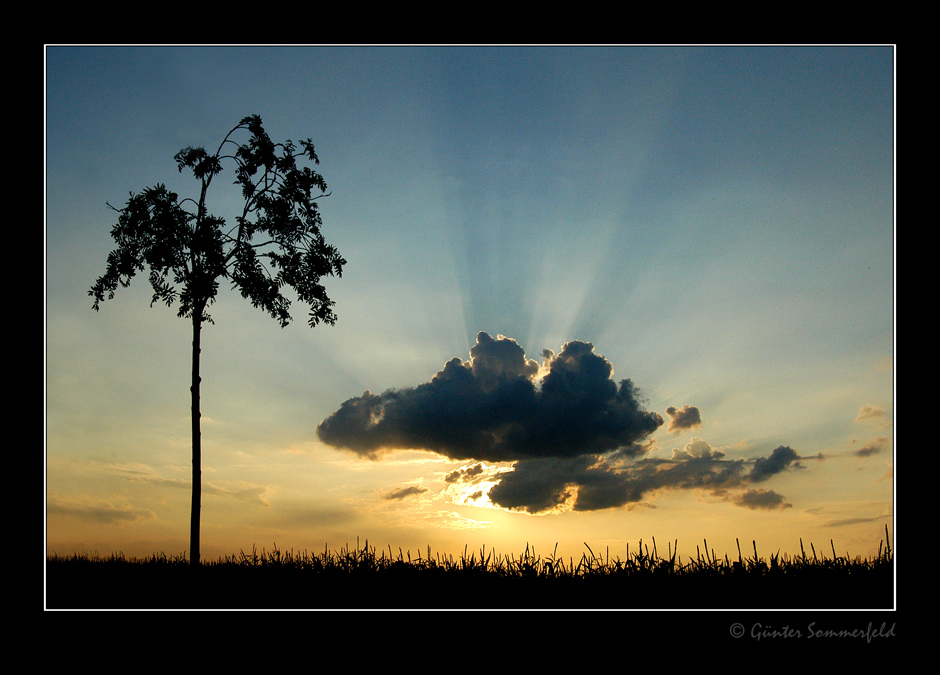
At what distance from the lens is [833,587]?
1301 cm

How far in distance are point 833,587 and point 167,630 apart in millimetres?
13598

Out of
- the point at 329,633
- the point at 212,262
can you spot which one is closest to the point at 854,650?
the point at 329,633

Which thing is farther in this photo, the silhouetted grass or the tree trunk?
the tree trunk

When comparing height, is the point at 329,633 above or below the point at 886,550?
below

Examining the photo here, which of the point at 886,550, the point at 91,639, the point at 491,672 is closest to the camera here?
the point at 491,672

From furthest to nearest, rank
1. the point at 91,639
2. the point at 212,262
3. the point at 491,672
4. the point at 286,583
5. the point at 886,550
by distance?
the point at 212,262 < the point at 286,583 < the point at 886,550 < the point at 91,639 < the point at 491,672

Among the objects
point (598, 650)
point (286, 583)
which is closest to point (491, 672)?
point (598, 650)

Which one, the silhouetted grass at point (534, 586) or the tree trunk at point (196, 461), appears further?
the tree trunk at point (196, 461)

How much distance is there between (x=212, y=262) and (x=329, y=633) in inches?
483

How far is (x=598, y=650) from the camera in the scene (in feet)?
39.1

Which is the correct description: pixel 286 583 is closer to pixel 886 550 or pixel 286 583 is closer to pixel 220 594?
pixel 220 594

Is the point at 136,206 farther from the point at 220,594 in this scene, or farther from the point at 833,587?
the point at 833,587
